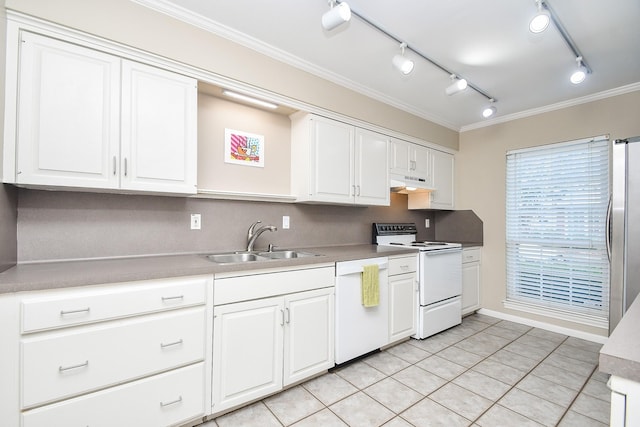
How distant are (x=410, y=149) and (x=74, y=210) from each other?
3169mm

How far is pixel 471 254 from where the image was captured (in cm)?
370

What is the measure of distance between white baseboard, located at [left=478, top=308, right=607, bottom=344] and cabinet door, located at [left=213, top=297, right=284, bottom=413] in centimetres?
306

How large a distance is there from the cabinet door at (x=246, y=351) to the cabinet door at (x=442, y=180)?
8.85 ft

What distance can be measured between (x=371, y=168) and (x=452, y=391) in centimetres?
202

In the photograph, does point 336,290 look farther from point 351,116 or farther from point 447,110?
point 447,110

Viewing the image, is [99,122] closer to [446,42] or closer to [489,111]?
[446,42]

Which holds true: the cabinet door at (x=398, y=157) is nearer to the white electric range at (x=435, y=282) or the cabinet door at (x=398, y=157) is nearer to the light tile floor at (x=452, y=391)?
the white electric range at (x=435, y=282)

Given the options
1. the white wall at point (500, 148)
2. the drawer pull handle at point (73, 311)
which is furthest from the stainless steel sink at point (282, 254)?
the white wall at point (500, 148)

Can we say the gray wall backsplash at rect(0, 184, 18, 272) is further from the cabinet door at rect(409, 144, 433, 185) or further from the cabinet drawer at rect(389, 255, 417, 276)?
the cabinet door at rect(409, 144, 433, 185)

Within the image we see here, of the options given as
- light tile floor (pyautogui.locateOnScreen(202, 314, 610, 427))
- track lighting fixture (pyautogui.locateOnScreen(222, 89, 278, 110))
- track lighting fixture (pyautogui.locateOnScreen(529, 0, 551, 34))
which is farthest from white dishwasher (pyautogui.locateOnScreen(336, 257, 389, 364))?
track lighting fixture (pyautogui.locateOnScreen(529, 0, 551, 34))

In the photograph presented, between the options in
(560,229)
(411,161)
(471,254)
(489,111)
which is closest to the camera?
(489,111)

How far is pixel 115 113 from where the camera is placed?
1.68 meters

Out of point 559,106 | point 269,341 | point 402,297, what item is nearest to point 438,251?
point 402,297

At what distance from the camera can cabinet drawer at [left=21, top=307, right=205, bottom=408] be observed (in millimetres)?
1236
